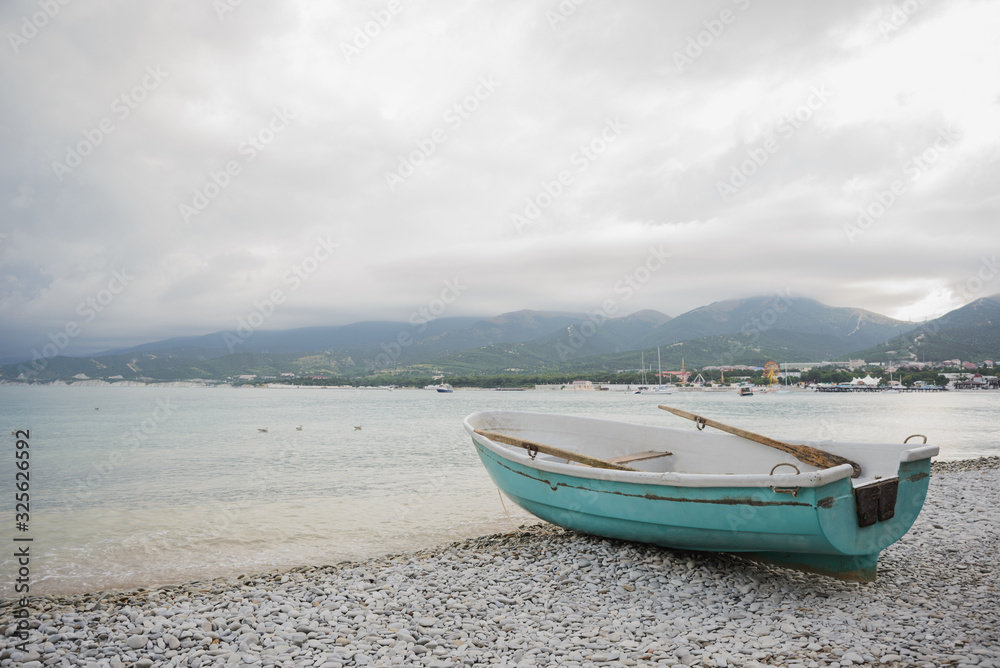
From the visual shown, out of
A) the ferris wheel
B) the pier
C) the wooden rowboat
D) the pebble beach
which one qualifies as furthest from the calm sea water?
the pier

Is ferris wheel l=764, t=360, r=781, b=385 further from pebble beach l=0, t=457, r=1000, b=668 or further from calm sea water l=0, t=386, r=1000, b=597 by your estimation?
pebble beach l=0, t=457, r=1000, b=668

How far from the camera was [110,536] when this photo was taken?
11.3m

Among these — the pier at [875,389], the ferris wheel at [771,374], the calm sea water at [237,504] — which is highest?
the calm sea water at [237,504]

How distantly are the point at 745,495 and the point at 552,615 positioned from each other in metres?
2.46

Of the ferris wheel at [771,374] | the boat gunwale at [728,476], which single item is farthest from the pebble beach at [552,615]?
the ferris wheel at [771,374]

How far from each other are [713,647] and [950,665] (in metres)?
1.73

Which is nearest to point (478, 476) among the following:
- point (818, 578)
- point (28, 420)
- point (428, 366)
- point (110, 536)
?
point (110, 536)

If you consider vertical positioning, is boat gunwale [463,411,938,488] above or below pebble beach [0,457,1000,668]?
above

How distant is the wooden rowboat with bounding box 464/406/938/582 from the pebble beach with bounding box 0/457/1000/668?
1.44 ft

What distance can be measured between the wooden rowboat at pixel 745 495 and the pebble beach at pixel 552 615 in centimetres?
44

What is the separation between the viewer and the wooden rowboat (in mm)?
5742

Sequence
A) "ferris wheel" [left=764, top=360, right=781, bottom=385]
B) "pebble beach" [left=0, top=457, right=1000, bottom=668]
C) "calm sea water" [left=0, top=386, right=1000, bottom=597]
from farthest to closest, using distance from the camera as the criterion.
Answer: "ferris wheel" [left=764, top=360, right=781, bottom=385]
"calm sea water" [left=0, top=386, right=1000, bottom=597]
"pebble beach" [left=0, top=457, right=1000, bottom=668]

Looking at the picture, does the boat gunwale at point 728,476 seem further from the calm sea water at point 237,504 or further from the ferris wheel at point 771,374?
the ferris wheel at point 771,374

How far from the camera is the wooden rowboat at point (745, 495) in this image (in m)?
5.74
